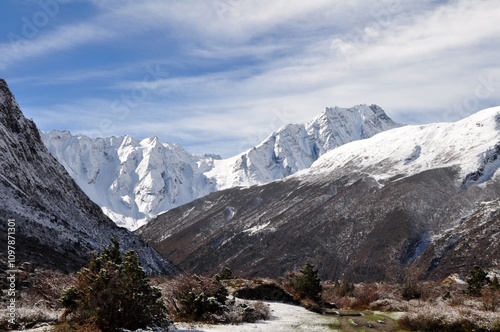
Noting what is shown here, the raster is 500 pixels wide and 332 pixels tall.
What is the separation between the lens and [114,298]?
1068 inches

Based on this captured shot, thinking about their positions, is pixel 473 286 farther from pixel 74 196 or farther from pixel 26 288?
pixel 74 196

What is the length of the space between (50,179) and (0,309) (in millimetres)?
109817

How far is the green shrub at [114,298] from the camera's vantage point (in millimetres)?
26750

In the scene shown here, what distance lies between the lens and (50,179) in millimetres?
134625

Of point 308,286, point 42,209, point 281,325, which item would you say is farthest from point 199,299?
point 42,209

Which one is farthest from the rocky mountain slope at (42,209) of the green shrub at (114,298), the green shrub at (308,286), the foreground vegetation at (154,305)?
the green shrub at (114,298)

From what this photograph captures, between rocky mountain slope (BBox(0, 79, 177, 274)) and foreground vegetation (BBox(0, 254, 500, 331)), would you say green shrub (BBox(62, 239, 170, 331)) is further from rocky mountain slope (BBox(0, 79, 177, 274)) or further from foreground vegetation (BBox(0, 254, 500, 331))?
rocky mountain slope (BBox(0, 79, 177, 274))

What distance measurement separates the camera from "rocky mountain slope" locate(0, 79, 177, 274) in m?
93.8

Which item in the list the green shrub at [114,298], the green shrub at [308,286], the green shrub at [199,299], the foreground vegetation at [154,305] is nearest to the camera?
the green shrub at [114,298]

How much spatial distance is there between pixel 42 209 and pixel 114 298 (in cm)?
9227

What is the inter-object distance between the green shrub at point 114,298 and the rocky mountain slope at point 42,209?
45180 millimetres

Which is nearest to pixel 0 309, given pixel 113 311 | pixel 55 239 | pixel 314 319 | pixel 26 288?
pixel 113 311

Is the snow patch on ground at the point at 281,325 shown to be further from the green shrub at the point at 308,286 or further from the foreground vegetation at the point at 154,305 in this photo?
the green shrub at the point at 308,286

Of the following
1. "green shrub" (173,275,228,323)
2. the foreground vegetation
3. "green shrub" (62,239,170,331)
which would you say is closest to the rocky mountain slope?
the foreground vegetation
